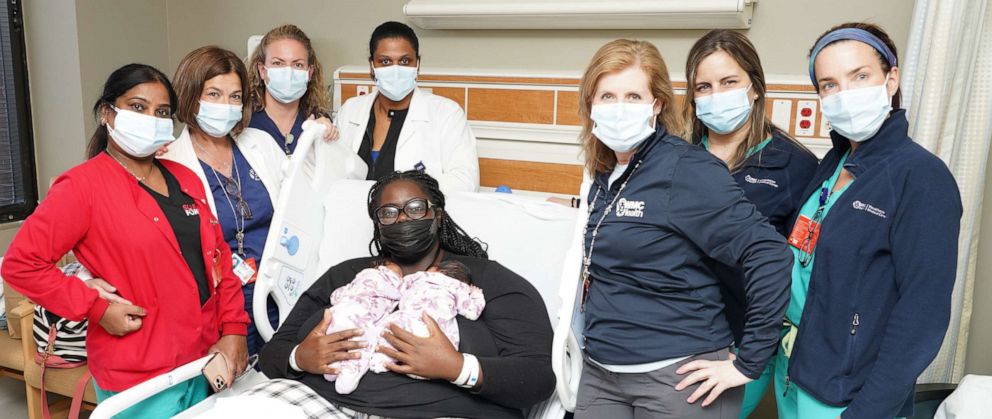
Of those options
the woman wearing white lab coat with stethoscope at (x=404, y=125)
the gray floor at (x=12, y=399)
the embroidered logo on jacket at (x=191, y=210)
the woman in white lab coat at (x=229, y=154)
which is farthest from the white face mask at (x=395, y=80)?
the gray floor at (x=12, y=399)

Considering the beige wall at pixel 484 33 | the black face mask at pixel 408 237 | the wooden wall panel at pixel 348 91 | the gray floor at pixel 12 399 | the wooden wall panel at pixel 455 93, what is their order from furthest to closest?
the wooden wall panel at pixel 348 91 < the wooden wall panel at pixel 455 93 < the gray floor at pixel 12 399 < the beige wall at pixel 484 33 < the black face mask at pixel 408 237

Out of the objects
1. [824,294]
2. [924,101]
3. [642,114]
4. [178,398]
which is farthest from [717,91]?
[178,398]

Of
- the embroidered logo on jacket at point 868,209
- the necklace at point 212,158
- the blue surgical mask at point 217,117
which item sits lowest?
the necklace at point 212,158

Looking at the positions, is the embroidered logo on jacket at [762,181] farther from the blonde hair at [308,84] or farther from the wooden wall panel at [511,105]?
the blonde hair at [308,84]

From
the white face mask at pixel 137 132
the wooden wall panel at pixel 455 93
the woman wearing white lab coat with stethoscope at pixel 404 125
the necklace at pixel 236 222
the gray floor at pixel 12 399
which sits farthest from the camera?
the wooden wall panel at pixel 455 93

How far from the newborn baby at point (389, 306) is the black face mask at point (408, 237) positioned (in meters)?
0.07

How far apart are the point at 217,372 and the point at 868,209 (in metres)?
1.73

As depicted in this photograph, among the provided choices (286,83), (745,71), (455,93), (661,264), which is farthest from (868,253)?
(455,93)

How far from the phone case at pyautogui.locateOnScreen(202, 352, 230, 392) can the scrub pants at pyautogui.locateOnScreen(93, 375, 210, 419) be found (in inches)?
2.3

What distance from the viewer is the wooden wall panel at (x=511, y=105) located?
3.44m

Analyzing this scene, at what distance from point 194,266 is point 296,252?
0.44m

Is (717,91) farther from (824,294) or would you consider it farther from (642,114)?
(824,294)

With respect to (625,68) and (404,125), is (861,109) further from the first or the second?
(404,125)

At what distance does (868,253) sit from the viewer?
59.2 inches
